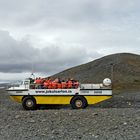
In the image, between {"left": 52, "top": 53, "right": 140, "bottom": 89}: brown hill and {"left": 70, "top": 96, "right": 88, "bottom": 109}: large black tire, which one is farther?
{"left": 52, "top": 53, "right": 140, "bottom": 89}: brown hill

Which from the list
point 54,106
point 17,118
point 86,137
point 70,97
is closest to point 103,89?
point 70,97

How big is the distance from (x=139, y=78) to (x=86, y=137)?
3966cm

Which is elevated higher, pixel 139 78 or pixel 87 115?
→ pixel 139 78

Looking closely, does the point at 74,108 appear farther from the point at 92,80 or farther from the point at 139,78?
the point at 139,78

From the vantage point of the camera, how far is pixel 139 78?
160 ft

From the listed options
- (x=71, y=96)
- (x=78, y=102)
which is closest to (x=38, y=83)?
(x=71, y=96)

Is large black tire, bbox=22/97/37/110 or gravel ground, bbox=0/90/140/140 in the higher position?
large black tire, bbox=22/97/37/110

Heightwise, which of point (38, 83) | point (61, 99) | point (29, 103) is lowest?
point (29, 103)

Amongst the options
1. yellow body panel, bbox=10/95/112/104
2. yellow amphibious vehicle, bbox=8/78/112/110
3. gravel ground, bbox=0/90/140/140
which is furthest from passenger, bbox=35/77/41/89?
gravel ground, bbox=0/90/140/140

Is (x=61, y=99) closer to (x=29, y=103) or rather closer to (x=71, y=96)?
(x=71, y=96)

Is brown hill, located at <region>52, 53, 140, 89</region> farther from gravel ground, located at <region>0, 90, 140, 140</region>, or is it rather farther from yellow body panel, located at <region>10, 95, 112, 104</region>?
gravel ground, located at <region>0, 90, 140, 140</region>

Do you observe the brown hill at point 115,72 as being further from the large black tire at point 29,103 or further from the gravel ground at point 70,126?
the gravel ground at point 70,126

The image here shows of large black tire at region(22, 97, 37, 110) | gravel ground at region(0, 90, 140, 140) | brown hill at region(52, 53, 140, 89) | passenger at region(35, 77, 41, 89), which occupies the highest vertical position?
brown hill at region(52, 53, 140, 89)

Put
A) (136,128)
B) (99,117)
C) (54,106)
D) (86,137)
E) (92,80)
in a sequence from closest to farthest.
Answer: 1. (86,137)
2. (136,128)
3. (99,117)
4. (54,106)
5. (92,80)
